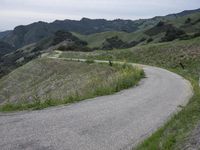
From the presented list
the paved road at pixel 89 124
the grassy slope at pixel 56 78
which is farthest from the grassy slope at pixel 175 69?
the grassy slope at pixel 56 78

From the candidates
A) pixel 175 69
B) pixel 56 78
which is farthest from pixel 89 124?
pixel 56 78

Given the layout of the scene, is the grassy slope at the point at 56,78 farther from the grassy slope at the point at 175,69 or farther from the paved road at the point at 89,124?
the paved road at the point at 89,124

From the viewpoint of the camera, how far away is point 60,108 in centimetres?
1622

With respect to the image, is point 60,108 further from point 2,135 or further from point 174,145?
point 174,145

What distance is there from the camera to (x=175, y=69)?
46625mm

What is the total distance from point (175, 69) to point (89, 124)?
3477cm

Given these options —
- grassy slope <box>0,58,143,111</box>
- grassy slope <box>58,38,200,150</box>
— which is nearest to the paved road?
grassy slope <box>58,38,200,150</box>

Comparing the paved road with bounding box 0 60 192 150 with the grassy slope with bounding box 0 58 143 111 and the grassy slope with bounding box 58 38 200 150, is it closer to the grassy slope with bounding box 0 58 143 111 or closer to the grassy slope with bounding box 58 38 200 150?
the grassy slope with bounding box 58 38 200 150

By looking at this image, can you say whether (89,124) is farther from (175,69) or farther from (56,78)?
(56,78)

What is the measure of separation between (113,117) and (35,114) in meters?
2.96

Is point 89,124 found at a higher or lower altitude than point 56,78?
higher

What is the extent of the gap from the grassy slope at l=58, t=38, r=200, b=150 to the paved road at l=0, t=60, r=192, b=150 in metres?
0.69

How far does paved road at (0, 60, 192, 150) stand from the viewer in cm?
1082

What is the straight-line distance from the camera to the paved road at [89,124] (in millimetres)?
10820
